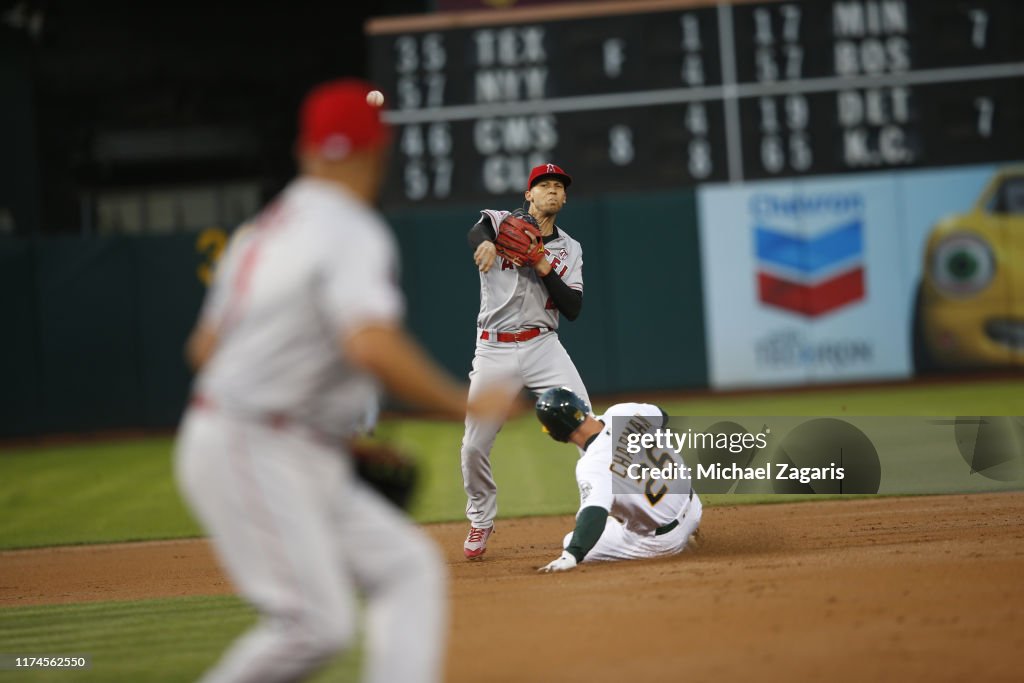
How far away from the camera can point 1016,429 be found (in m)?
10.6

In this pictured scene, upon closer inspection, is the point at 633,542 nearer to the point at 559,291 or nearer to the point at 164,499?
the point at 559,291

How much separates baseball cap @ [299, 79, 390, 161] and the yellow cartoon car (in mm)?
14774

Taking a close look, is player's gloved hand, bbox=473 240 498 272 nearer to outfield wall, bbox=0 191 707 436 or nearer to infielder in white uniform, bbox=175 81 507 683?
infielder in white uniform, bbox=175 81 507 683

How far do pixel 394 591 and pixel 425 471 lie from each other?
4.52m

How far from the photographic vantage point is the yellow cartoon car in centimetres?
1658

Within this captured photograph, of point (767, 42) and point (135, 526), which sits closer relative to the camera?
point (135, 526)

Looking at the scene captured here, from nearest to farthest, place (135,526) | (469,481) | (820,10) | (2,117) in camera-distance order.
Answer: (469,481) < (135,526) < (820,10) < (2,117)

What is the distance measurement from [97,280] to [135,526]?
789cm

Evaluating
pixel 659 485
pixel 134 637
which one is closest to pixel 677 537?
pixel 659 485

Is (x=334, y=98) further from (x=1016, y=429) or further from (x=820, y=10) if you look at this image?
(x=820, y=10)

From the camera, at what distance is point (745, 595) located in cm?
529

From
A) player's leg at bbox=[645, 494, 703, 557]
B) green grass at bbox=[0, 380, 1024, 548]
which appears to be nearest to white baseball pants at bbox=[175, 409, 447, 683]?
player's leg at bbox=[645, 494, 703, 557]

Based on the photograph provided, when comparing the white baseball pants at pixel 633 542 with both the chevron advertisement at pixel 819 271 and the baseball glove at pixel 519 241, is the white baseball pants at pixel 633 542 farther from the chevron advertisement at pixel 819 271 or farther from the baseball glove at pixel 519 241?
the chevron advertisement at pixel 819 271

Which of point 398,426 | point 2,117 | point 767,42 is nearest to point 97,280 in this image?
point 398,426
